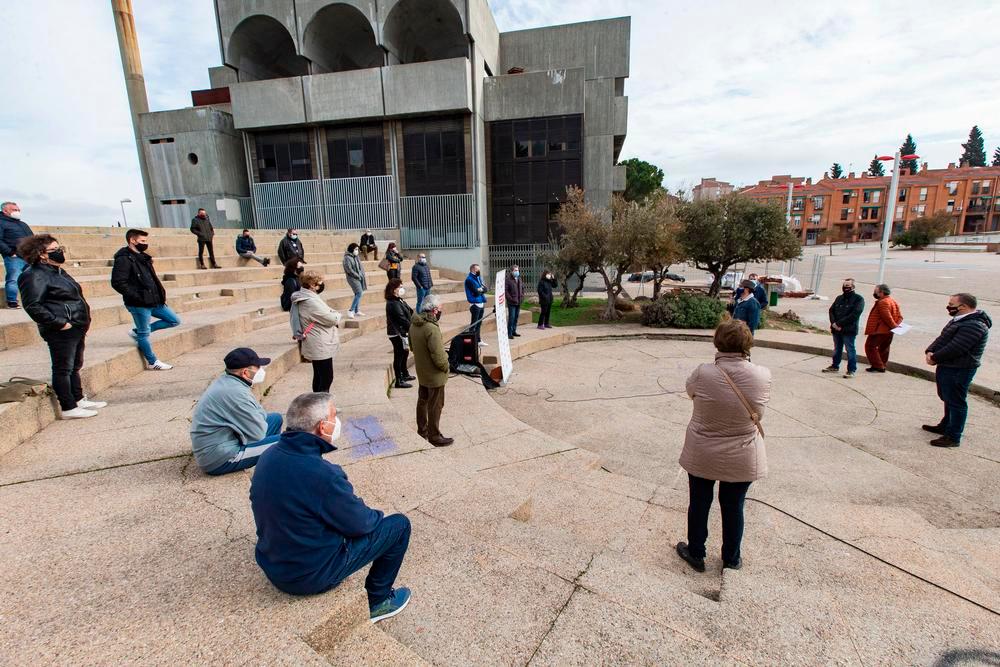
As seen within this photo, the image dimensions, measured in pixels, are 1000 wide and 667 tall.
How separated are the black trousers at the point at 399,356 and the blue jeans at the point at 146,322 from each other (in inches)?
115

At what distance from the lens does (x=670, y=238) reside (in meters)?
12.8

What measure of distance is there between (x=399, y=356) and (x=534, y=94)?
19678 millimetres

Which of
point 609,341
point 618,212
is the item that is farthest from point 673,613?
point 618,212

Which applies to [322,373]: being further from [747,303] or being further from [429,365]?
[747,303]

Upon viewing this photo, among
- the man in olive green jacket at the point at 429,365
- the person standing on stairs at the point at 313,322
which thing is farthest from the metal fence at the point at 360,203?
the man in olive green jacket at the point at 429,365

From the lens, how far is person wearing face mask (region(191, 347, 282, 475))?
10.3 feet

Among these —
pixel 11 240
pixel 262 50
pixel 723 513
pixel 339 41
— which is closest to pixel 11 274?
pixel 11 240

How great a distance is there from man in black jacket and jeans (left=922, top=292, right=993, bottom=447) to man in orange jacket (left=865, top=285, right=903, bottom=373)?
8.21ft

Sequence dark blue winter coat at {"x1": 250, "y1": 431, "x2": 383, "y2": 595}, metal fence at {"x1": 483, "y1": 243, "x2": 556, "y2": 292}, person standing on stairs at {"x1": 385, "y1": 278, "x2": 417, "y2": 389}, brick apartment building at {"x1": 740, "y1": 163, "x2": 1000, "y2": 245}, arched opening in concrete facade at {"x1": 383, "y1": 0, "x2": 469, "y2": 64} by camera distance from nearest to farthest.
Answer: dark blue winter coat at {"x1": 250, "y1": 431, "x2": 383, "y2": 595}, person standing on stairs at {"x1": 385, "y1": 278, "x2": 417, "y2": 389}, arched opening in concrete facade at {"x1": 383, "y1": 0, "x2": 469, "y2": 64}, metal fence at {"x1": 483, "y1": 243, "x2": 556, "y2": 292}, brick apartment building at {"x1": 740, "y1": 163, "x2": 1000, "y2": 245}

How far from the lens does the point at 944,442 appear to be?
5.22 meters

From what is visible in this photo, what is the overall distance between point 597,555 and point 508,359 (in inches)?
212

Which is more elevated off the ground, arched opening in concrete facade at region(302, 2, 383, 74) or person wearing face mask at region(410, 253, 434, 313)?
arched opening in concrete facade at region(302, 2, 383, 74)

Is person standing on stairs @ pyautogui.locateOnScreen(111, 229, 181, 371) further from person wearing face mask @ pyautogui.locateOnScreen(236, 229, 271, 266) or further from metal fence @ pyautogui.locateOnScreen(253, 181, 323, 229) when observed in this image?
metal fence @ pyautogui.locateOnScreen(253, 181, 323, 229)

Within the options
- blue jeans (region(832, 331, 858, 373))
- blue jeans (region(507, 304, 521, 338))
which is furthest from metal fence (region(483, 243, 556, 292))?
blue jeans (region(832, 331, 858, 373))
